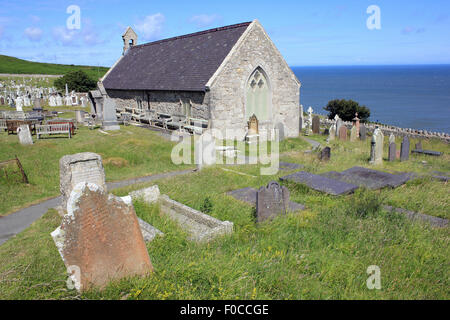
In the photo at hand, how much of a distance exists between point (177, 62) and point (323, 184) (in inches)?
667

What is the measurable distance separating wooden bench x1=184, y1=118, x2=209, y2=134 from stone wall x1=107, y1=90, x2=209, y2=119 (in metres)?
0.30

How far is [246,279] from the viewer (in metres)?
4.36

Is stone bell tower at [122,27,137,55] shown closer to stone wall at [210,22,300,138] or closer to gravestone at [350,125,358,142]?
stone wall at [210,22,300,138]

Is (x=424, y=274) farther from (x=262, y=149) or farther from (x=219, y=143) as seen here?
(x=219, y=143)

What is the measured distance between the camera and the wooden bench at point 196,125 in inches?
751

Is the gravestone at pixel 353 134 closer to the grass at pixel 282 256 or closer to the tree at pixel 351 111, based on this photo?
the grass at pixel 282 256

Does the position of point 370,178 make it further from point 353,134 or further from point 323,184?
point 353,134

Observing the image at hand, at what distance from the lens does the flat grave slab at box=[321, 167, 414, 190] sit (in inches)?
394

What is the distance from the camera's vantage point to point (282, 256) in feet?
16.5

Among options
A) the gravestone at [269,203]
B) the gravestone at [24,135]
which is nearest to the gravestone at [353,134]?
the gravestone at [269,203]

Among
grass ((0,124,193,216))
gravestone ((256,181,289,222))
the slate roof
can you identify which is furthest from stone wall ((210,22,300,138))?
gravestone ((256,181,289,222))

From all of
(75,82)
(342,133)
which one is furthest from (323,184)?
(75,82)

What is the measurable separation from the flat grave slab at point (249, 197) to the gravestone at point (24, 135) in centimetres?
1142
